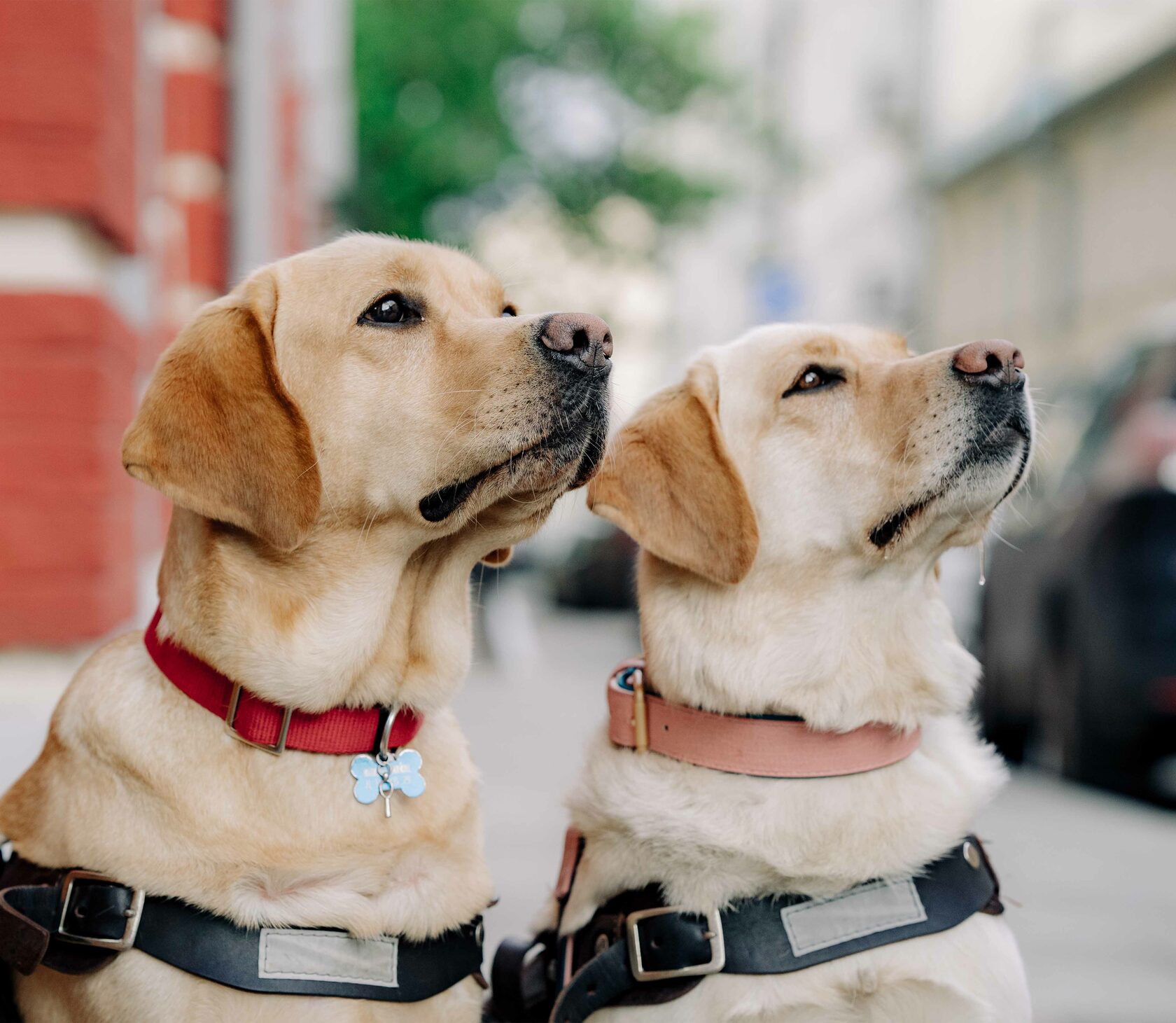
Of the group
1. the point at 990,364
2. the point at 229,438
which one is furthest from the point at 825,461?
the point at 229,438

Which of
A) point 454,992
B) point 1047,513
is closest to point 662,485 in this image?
point 454,992

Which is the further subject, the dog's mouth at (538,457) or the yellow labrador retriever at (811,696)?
the dog's mouth at (538,457)

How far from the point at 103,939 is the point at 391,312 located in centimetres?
133

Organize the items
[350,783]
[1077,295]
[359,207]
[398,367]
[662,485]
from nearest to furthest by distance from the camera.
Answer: [350,783] → [398,367] → [662,485] → [359,207] → [1077,295]

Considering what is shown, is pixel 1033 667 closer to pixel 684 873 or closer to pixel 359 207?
pixel 684 873

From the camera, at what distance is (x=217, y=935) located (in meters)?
2.35

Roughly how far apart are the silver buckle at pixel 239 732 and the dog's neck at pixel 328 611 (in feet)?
0.11

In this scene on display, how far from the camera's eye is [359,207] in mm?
20125

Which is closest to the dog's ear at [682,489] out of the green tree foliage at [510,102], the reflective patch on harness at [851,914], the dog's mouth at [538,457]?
the dog's mouth at [538,457]

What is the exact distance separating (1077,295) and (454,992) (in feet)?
72.7

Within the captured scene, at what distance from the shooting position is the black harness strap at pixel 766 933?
2527 mm

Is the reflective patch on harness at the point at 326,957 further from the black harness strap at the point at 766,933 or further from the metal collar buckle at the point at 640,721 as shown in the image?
the metal collar buckle at the point at 640,721

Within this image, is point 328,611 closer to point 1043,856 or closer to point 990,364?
point 990,364

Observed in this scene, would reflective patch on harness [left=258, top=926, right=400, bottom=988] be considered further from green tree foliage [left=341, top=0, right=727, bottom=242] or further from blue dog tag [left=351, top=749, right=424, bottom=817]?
green tree foliage [left=341, top=0, right=727, bottom=242]
